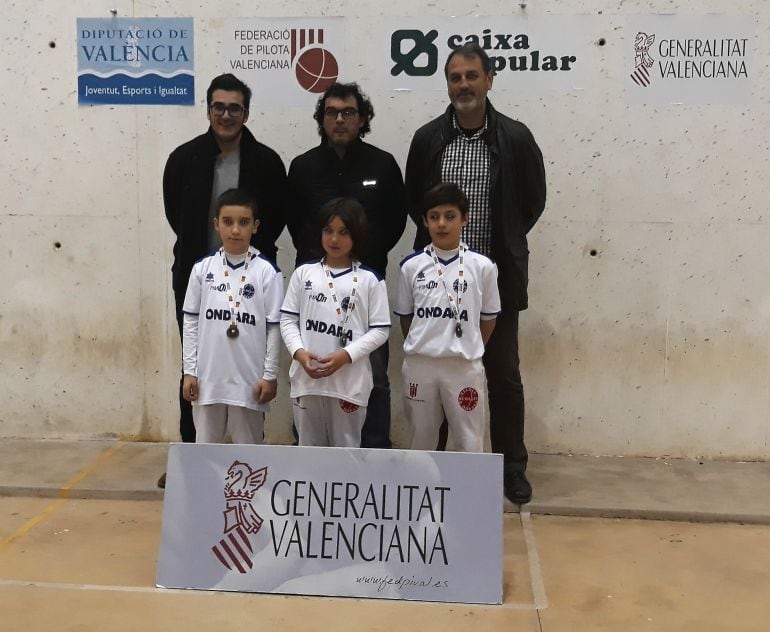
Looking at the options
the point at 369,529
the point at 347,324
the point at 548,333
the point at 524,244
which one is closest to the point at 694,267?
the point at 548,333

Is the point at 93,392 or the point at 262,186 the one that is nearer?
the point at 262,186

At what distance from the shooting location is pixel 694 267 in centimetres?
488

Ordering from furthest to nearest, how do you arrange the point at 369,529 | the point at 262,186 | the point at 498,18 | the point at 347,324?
the point at 498,18
the point at 262,186
the point at 347,324
the point at 369,529

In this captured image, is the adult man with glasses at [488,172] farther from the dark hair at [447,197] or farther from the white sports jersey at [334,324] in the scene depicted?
the white sports jersey at [334,324]

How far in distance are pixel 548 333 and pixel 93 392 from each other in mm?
2743

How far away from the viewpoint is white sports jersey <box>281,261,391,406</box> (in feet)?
12.0

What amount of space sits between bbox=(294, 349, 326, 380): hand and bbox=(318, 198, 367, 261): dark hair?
0.49 m

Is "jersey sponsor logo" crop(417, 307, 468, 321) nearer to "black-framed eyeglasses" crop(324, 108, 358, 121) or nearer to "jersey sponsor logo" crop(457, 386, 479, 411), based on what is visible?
"jersey sponsor logo" crop(457, 386, 479, 411)

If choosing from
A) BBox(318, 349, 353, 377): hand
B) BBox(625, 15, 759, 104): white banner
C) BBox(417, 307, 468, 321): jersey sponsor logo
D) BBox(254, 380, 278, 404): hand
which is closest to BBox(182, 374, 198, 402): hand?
BBox(254, 380, 278, 404): hand

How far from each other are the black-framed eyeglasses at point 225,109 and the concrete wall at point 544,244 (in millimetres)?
938

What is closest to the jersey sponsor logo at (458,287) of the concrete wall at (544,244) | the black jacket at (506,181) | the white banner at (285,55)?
the black jacket at (506,181)

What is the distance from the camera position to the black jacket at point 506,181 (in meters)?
4.07

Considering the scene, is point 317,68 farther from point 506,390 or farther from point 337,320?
point 506,390

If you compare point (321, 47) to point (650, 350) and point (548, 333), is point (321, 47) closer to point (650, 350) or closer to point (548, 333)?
point (548, 333)
